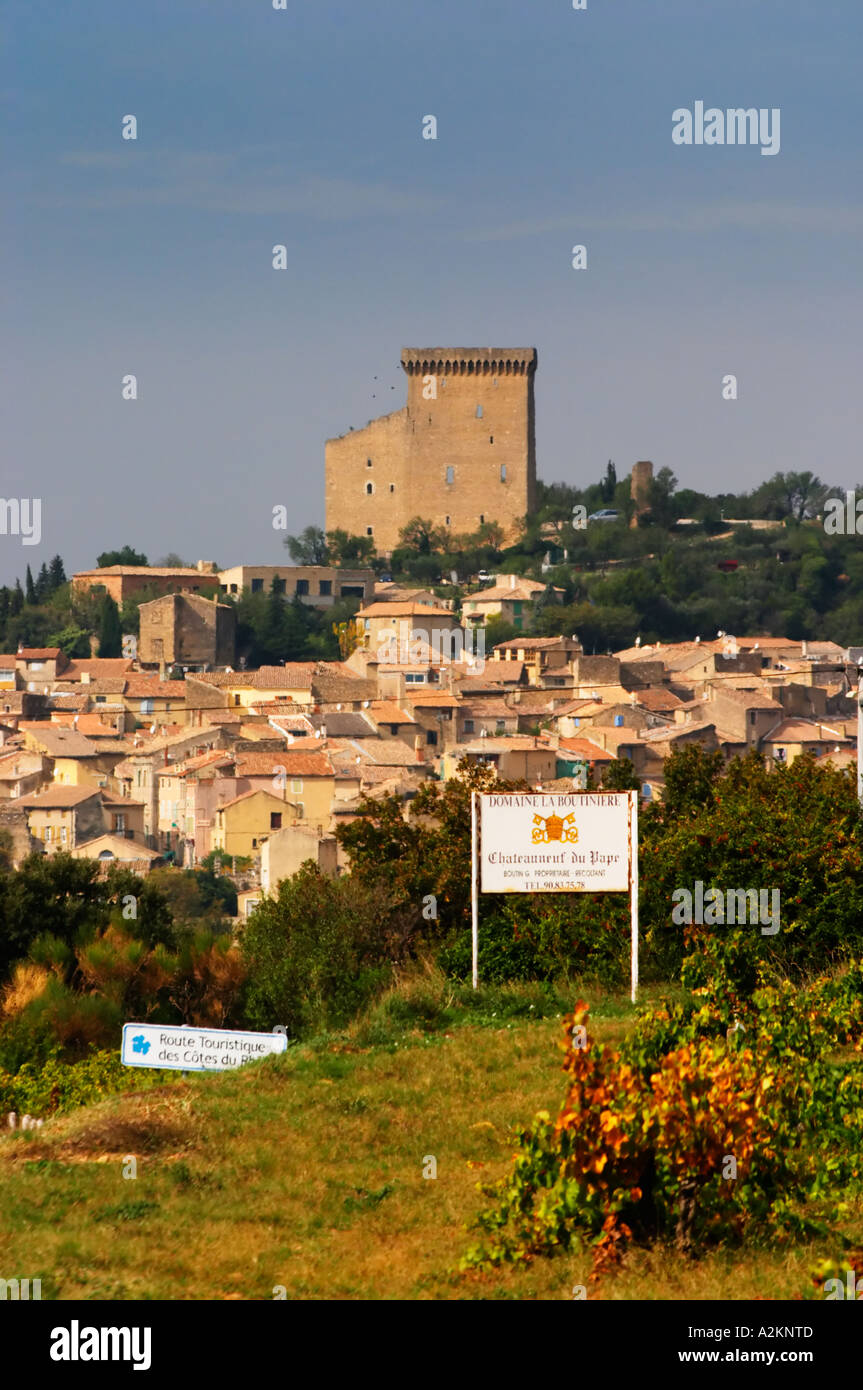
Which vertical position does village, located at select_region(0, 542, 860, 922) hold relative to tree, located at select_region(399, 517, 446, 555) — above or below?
below

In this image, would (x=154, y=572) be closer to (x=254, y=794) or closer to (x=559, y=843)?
(x=254, y=794)

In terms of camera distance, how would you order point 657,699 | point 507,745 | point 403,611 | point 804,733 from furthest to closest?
point 403,611, point 657,699, point 804,733, point 507,745

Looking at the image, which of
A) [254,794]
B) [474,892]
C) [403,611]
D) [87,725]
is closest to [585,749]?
[254,794]

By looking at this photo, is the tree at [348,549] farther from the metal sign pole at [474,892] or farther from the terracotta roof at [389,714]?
the metal sign pole at [474,892]

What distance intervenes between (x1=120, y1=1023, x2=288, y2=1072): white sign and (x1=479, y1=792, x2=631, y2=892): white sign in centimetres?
202

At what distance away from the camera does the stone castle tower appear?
92812mm

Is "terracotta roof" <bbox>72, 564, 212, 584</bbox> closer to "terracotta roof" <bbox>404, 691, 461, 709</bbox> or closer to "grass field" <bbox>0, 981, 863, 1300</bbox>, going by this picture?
"terracotta roof" <bbox>404, 691, 461, 709</bbox>

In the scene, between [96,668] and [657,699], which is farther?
[96,668]

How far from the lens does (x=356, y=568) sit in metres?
89.5

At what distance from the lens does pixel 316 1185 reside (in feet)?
22.1

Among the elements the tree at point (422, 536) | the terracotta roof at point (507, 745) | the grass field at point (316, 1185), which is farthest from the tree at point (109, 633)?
the grass field at point (316, 1185)

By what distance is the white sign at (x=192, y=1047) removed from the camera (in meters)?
8.15

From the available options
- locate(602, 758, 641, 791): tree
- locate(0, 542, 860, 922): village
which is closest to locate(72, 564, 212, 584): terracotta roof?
locate(0, 542, 860, 922): village

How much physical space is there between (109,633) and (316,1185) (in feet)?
237
